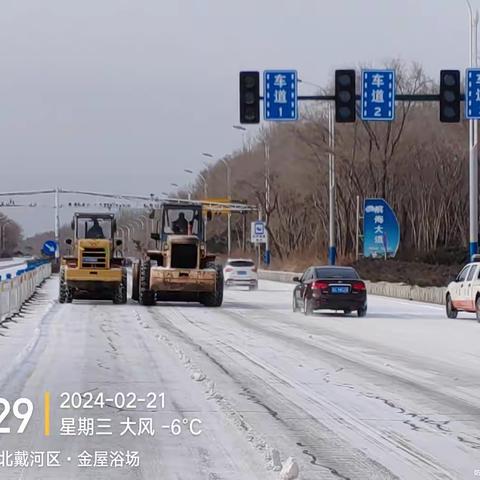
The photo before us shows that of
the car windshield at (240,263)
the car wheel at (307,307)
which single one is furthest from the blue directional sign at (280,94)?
the car windshield at (240,263)

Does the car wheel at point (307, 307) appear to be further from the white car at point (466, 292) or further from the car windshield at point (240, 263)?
the car windshield at point (240, 263)

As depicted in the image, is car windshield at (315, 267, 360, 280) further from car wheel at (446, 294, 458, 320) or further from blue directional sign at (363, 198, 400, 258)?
blue directional sign at (363, 198, 400, 258)

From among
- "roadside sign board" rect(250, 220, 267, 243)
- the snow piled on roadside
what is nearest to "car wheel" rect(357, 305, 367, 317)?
the snow piled on roadside

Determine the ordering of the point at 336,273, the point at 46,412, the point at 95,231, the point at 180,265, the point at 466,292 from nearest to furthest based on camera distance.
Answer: the point at 46,412 → the point at 466,292 → the point at 336,273 → the point at 180,265 → the point at 95,231

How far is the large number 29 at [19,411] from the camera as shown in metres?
11.3

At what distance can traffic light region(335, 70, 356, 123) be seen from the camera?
27.9m

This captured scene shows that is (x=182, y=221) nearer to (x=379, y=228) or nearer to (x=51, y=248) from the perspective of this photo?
(x=379, y=228)

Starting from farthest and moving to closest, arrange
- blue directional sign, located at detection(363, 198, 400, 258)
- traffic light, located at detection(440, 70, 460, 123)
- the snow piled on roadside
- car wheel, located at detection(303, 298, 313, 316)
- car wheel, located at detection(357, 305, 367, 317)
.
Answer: blue directional sign, located at detection(363, 198, 400, 258), car wheel, located at detection(303, 298, 313, 316), car wheel, located at detection(357, 305, 367, 317), traffic light, located at detection(440, 70, 460, 123), the snow piled on roadside

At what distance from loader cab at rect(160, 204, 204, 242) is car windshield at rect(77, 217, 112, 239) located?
7.49 feet

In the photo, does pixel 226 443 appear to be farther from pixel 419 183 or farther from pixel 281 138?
pixel 281 138

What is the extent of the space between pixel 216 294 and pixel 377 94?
9.14 m

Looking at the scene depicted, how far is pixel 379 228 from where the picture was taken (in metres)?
55.7

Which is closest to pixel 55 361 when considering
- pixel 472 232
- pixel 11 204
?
pixel 472 232

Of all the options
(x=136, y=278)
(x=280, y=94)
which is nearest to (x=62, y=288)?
(x=136, y=278)
